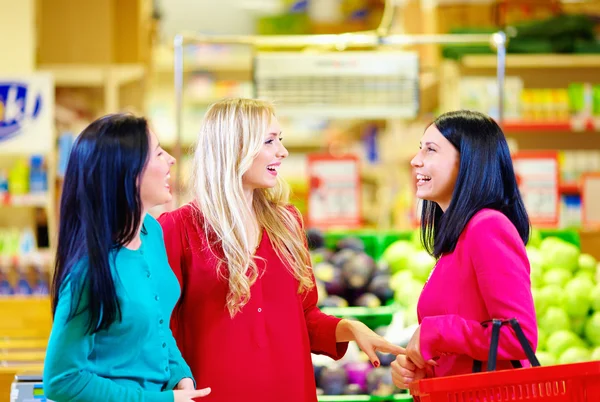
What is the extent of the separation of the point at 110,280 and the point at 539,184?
148 inches

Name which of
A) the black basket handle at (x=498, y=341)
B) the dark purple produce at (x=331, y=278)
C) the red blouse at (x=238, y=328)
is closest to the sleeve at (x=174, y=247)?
the red blouse at (x=238, y=328)

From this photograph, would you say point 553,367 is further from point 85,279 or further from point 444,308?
point 85,279

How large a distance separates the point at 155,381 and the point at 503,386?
76cm

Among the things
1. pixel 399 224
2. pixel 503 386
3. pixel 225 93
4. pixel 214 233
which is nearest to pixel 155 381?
pixel 214 233

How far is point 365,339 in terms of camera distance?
248cm

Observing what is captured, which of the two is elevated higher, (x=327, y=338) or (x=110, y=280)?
(x=110, y=280)

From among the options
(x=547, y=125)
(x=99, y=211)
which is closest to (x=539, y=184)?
(x=547, y=125)

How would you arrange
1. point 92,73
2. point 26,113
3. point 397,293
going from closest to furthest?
1. point 397,293
2. point 26,113
3. point 92,73

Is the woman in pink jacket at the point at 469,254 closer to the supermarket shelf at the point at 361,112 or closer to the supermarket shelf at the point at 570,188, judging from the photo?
the supermarket shelf at the point at 361,112

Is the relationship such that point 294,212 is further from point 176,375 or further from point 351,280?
point 351,280

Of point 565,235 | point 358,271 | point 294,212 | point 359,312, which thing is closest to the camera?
point 294,212

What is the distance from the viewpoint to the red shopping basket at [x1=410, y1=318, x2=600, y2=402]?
1949 mm

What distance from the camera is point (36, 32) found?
662 cm

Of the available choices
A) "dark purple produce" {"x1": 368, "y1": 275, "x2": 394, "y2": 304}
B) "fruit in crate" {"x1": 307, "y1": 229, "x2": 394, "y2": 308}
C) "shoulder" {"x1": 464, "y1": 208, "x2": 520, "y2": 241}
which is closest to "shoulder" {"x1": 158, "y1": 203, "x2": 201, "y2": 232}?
"shoulder" {"x1": 464, "y1": 208, "x2": 520, "y2": 241}
